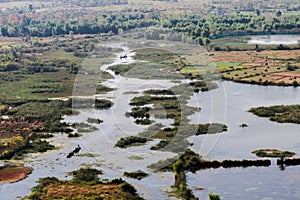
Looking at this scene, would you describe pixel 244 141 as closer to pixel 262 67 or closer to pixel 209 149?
pixel 209 149

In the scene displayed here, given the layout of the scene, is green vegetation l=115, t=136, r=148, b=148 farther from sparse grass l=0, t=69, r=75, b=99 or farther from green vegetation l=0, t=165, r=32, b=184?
sparse grass l=0, t=69, r=75, b=99

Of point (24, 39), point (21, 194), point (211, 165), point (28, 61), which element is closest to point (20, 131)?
point (21, 194)

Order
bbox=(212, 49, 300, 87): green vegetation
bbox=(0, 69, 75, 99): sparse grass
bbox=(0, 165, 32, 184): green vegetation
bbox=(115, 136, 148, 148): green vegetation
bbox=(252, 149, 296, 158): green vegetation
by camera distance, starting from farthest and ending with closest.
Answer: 1. bbox=(212, 49, 300, 87): green vegetation
2. bbox=(0, 69, 75, 99): sparse grass
3. bbox=(115, 136, 148, 148): green vegetation
4. bbox=(252, 149, 296, 158): green vegetation
5. bbox=(0, 165, 32, 184): green vegetation

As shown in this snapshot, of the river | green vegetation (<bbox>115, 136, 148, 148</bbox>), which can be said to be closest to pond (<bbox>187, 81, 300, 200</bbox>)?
the river

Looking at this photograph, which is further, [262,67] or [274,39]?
[274,39]

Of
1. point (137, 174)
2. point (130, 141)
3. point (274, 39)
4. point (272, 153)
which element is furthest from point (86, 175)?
point (274, 39)

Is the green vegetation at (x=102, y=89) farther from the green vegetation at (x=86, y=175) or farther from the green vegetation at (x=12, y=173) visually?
the green vegetation at (x=86, y=175)

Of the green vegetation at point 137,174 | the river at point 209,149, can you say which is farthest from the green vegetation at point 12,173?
the green vegetation at point 137,174
